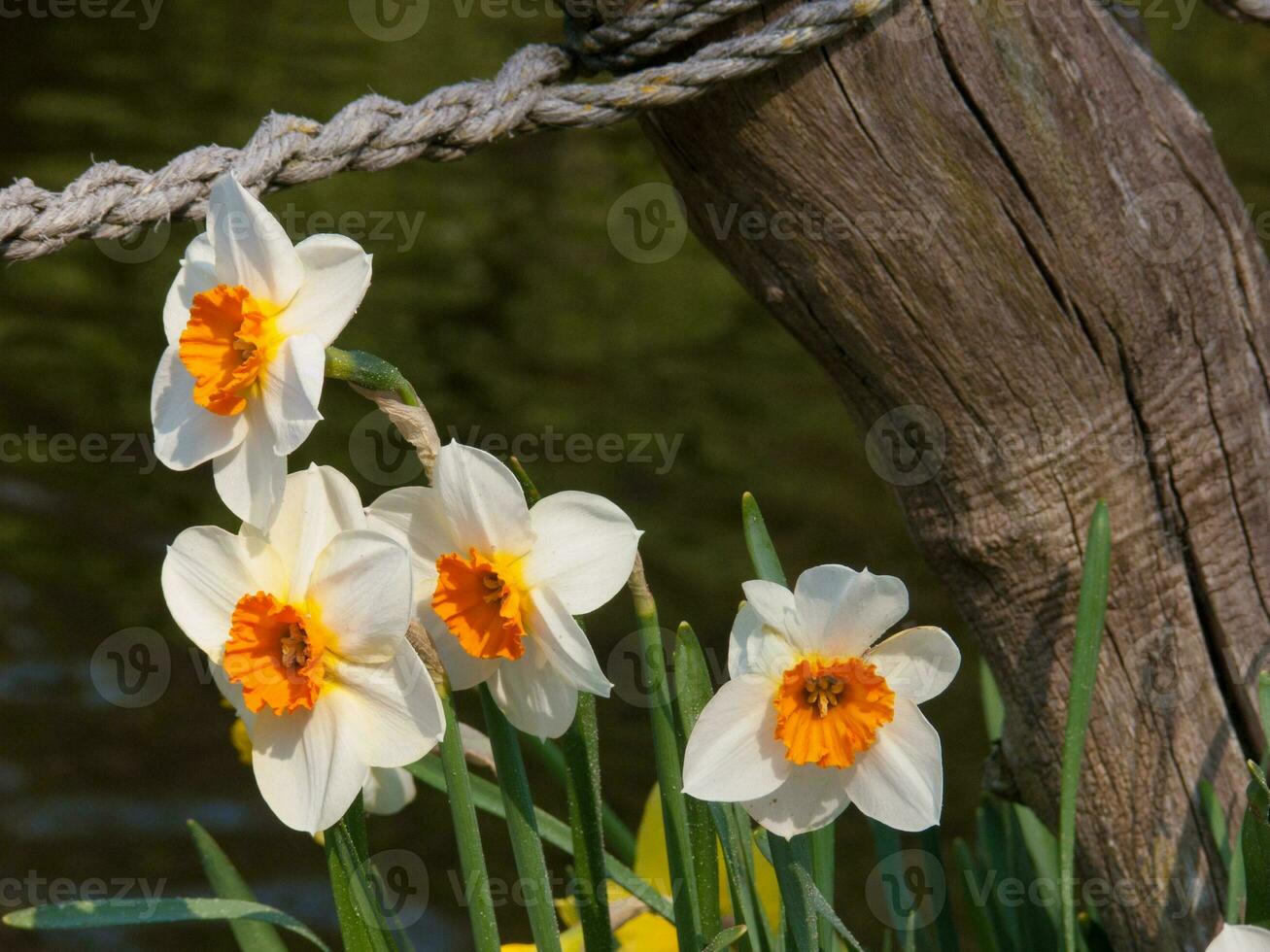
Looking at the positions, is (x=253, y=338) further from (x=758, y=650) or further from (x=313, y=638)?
(x=758, y=650)

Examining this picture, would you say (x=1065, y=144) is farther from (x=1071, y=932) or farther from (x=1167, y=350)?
(x=1071, y=932)

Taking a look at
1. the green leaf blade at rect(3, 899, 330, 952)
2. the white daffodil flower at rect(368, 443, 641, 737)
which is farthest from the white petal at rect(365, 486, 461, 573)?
the green leaf blade at rect(3, 899, 330, 952)

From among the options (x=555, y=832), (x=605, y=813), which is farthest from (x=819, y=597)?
(x=605, y=813)

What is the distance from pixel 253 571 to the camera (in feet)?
2.51

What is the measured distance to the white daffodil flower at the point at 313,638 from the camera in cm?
73

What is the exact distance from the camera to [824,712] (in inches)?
31.6

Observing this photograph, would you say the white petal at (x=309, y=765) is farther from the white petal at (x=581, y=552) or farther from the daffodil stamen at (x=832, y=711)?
the daffodil stamen at (x=832, y=711)

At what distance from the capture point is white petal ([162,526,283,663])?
2.49 ft

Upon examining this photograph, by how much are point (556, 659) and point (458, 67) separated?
6.33 metres

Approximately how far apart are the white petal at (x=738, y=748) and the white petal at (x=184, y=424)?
1.08 feet

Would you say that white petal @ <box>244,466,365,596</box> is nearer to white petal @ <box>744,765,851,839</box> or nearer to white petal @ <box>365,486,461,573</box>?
white petal @ <box>365,486,461,573</box>

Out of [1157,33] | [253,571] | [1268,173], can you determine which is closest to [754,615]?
[253,571]

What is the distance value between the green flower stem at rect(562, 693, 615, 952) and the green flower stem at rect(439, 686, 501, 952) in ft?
0.27

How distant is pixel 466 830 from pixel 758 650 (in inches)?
8.4
